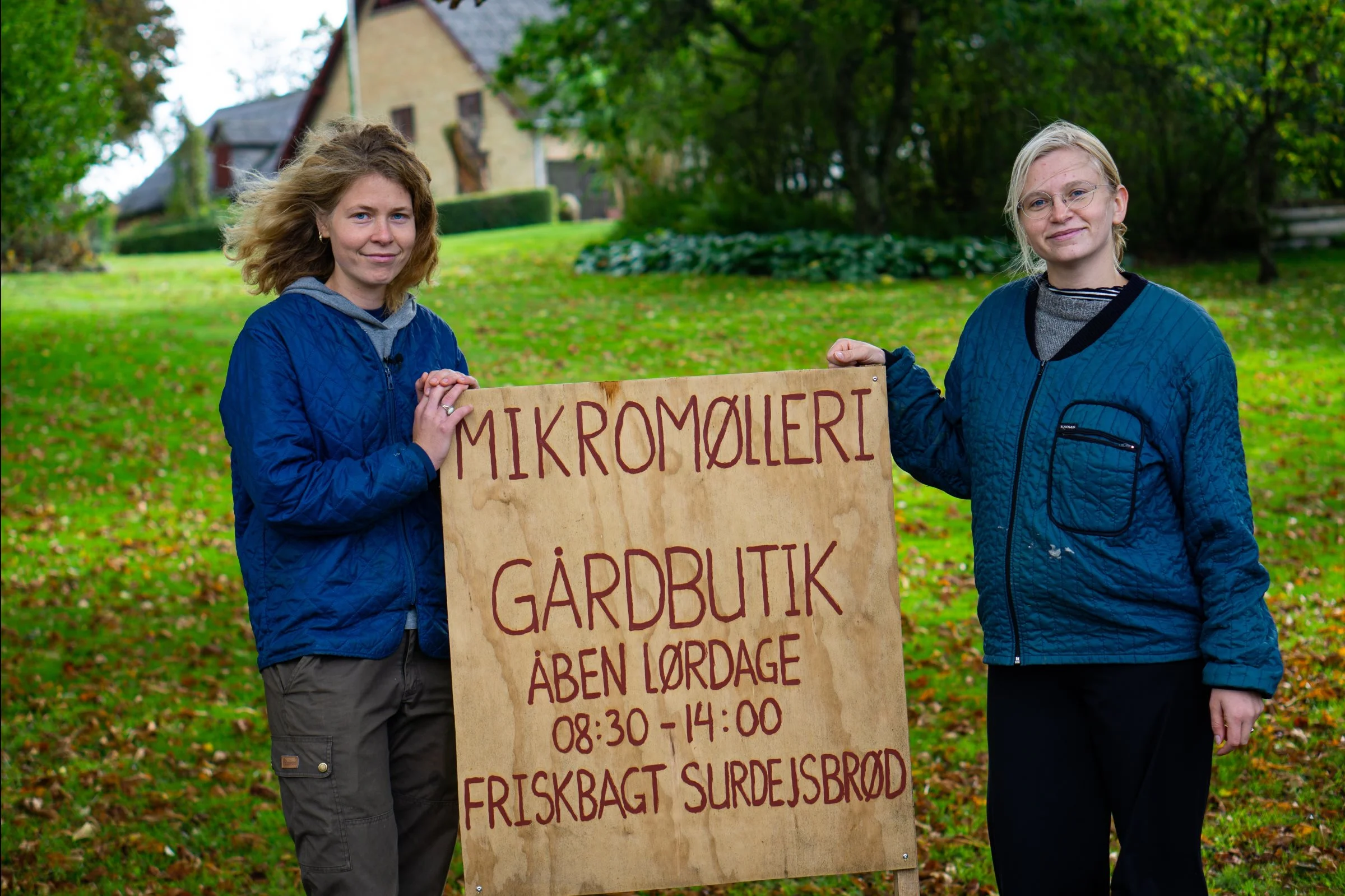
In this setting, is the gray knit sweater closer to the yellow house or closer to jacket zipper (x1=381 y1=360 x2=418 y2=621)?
jacket zipper (x1=381 y1=360 x2=418 y2=621)

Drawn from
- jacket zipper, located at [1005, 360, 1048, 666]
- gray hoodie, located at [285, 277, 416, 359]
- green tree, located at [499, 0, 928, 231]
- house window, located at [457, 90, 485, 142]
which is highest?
house window, located at [457, 90, 485, 142]

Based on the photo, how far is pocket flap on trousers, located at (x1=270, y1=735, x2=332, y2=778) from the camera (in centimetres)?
283

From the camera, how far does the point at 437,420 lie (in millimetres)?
2889

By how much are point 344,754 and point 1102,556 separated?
165cm

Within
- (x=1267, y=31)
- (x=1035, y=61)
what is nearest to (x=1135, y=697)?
(x=1267, y=31)

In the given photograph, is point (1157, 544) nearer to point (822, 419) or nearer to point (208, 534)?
point (822, 419)

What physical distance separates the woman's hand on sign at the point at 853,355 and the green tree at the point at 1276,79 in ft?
42.9

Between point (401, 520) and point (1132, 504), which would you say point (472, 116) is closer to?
point (401, 520)

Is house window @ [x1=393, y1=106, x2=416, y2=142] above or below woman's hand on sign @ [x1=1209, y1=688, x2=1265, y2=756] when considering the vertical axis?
above

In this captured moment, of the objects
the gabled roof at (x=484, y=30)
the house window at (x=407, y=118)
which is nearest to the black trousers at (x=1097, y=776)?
the gabled roof at (x=484, y=30)

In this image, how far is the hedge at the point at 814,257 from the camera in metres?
18.5

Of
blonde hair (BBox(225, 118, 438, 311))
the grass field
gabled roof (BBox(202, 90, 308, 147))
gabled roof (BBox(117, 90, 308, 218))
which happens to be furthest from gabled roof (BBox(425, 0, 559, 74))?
blonde hair (BBox(225, 118, 438, 311))

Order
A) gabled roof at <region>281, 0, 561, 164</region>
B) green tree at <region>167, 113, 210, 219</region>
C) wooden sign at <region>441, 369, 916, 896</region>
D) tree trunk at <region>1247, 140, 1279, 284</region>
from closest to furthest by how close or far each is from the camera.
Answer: wooden sign at <region>441, 369, 916, 896</region>
tree trunk at <region>1247, 140, 1279, 284</region>
gabled roof at <region>281, 0, 561, 164</region>
green tree at <region>167, 113, 210, 219</region>

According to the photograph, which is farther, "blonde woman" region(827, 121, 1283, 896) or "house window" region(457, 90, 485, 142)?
"house window" region(457, 90, 485, 142)
